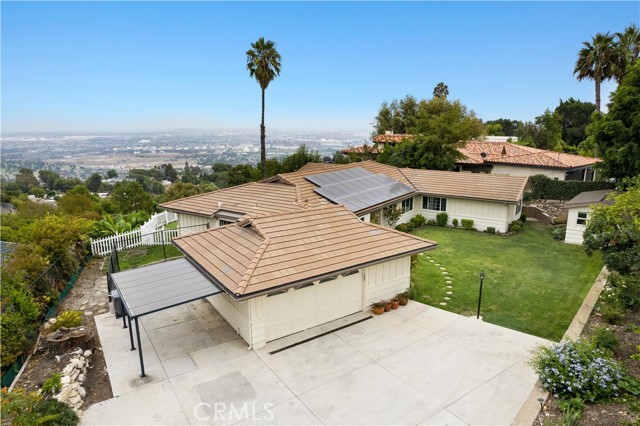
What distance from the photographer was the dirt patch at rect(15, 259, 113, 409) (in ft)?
29.8

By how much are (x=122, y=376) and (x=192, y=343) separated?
2.03 meters

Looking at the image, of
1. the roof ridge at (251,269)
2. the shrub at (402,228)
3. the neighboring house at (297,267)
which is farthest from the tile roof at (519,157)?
the roof ridge at (251,269)

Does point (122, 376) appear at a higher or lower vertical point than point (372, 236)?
lower

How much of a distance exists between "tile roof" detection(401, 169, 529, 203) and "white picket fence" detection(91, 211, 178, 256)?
17.2 metres

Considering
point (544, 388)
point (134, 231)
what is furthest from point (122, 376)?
point (134, 231)

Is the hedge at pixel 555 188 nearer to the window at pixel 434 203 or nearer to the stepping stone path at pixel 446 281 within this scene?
the window at pixel 434 203

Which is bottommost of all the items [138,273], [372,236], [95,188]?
[95,188]

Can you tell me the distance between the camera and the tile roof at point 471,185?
24.2 metres

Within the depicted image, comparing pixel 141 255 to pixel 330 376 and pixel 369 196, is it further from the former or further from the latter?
pixel 330 376

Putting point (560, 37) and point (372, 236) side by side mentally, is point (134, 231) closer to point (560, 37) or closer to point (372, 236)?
point (372, 236)

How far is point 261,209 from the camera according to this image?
19.4 meters

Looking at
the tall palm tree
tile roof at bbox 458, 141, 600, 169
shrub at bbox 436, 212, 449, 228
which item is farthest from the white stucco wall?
the tall palm tree

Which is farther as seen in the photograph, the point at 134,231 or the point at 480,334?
the point at 134,231

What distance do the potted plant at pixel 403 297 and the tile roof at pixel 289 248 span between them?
1723 millimetres
